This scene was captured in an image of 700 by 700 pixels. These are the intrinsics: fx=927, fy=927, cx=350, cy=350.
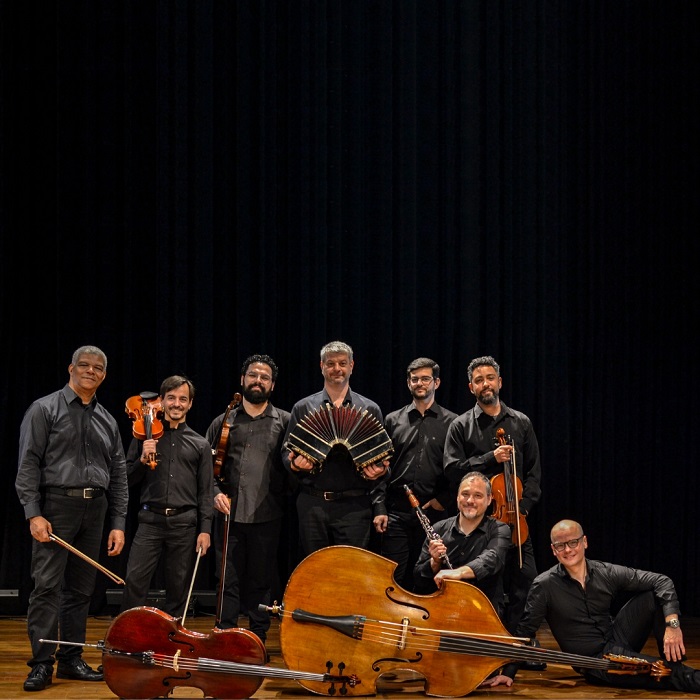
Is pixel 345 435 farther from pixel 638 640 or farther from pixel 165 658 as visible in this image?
pixel 638 640

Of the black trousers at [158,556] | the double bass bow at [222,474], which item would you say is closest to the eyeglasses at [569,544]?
the double bass bow at [222,474]

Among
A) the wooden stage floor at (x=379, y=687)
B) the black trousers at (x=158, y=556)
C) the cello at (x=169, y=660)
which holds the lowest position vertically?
the wooden stage floor at (x=379, y=687)

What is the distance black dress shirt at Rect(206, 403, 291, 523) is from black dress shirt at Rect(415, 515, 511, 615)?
90cm

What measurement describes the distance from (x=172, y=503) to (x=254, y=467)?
1.86ft

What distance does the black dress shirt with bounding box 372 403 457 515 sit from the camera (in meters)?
5.25

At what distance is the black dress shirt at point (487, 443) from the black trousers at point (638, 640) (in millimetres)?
775

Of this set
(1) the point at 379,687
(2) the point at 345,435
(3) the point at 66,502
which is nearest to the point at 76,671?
(3) the point at 66,502

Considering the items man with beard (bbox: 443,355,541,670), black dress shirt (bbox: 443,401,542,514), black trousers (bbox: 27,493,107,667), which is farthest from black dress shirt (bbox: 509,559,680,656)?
black trousers (bbox: 27,493,107,667)

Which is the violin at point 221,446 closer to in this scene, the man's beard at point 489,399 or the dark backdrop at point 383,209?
the man's beard at point 489,399

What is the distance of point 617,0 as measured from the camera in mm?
6688

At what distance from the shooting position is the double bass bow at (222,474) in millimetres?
4773

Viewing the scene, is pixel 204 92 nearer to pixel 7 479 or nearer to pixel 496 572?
pixel 7 479

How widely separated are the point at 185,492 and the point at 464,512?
1.40 metres

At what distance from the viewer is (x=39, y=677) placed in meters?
4.24
